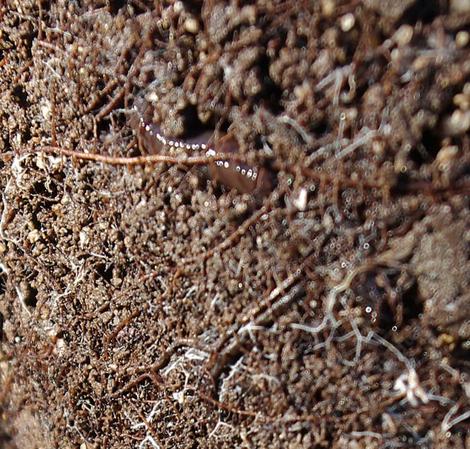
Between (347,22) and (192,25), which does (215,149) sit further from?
(347,22)

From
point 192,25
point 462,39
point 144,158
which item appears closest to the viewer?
point 462,39

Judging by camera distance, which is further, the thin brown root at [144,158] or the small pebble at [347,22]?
the thin brown root at [144,158]

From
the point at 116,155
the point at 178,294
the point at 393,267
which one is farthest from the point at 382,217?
the point at 116,155

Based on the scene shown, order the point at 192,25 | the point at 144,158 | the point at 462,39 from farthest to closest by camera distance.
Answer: the point at 144,158, the point at 192,25, the point at 462,39

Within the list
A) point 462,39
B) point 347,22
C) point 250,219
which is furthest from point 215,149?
point 462,39

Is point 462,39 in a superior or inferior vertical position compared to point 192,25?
inferior

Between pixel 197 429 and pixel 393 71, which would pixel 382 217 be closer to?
pixel 393 71

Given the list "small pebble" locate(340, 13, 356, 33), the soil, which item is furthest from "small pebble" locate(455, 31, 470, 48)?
"small pebble" locate(340, 13, 356, 33)

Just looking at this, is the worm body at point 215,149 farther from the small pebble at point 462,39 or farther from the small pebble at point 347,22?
the small pebble at point 462,39

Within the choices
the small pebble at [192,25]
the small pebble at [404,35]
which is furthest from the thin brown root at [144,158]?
the small pebble at [404,35]
